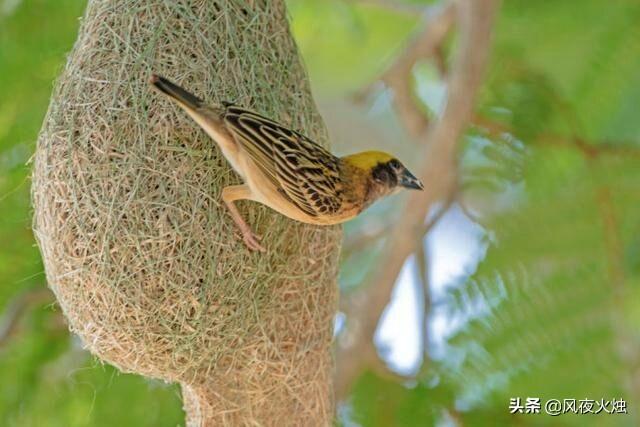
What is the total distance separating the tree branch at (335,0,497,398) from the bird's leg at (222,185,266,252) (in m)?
1.53

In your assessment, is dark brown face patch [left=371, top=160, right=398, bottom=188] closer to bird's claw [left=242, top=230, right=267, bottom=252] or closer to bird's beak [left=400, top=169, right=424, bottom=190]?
bird's beak [left=400, top=169, right=424, bottom=190]

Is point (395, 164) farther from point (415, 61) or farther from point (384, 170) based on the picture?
point (415, 61)

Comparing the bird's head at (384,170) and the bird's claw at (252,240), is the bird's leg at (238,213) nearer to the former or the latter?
the bird's claw at (252,240)

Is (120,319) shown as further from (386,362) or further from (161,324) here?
(386,362)

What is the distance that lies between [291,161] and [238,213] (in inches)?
7.5

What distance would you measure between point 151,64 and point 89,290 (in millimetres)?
573

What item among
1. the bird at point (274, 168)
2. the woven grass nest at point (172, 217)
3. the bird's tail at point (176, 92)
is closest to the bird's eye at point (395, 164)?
the bird at point (274, 168)

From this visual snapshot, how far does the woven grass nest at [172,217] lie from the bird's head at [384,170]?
28 cm

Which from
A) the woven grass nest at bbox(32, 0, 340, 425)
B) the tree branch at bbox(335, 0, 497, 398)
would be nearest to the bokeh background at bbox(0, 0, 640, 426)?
the tree branch at bbox(335, 0, 497, 398)

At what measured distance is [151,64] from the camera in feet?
9.02

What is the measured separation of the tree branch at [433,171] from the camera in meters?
4.23

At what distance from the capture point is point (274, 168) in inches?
109

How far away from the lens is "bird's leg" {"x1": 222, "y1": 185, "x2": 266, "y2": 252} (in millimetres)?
2713

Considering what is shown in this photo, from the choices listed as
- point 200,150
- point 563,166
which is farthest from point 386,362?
point 200,150
